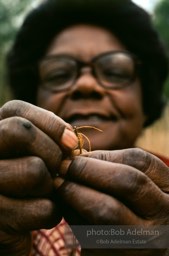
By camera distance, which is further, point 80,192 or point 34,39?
point 34,39

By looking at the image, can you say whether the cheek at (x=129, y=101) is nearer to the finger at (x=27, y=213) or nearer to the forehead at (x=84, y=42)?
the forehead at (x=84, y=42)

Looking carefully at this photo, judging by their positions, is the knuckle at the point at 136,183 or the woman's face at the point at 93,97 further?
the woman's face at the point at 93,97

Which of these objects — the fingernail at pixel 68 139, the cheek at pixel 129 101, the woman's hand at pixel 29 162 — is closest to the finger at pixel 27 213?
the woman's hand at pixel 29 162

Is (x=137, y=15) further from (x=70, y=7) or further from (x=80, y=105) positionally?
(x=80, y=105)

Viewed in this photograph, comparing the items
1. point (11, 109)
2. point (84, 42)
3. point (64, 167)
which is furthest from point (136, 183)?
point (84, 42)

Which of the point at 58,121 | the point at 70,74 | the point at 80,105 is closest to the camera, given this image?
the point at 58,121

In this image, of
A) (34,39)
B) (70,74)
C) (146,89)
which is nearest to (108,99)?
(70,74)
